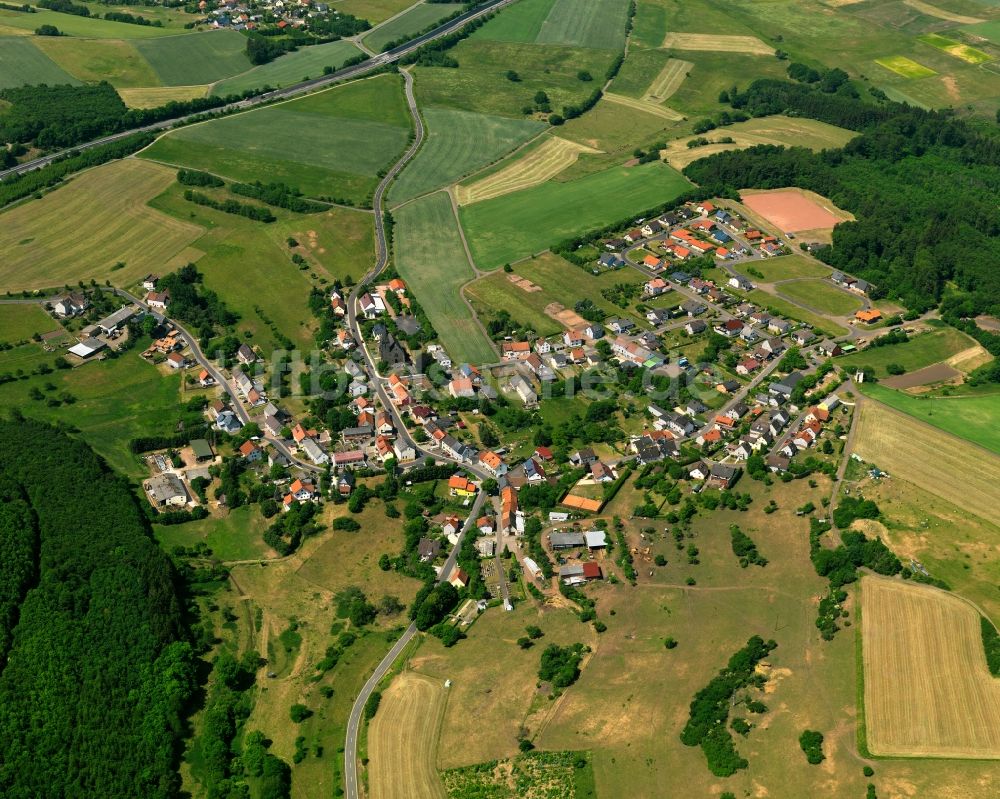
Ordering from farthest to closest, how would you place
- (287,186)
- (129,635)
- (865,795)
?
(287,186) → (129,635) → (865,795)

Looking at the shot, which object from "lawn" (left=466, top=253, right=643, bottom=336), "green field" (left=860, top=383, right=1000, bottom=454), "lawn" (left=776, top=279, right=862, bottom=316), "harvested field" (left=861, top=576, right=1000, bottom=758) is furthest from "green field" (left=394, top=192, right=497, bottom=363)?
"harvested field" (left=861, top=576, right=1000, bottom=758)

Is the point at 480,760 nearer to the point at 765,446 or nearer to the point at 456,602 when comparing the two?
the point at 456,602

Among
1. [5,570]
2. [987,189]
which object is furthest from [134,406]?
[987,189]

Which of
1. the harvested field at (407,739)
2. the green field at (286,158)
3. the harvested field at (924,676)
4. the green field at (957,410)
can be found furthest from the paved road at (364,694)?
the green field at (286,158)

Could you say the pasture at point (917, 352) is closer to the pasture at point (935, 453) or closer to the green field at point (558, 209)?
the pasture at point (935, 453)

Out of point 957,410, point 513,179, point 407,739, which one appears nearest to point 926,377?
point 957,410

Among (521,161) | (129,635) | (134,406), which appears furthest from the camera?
(521,161)
